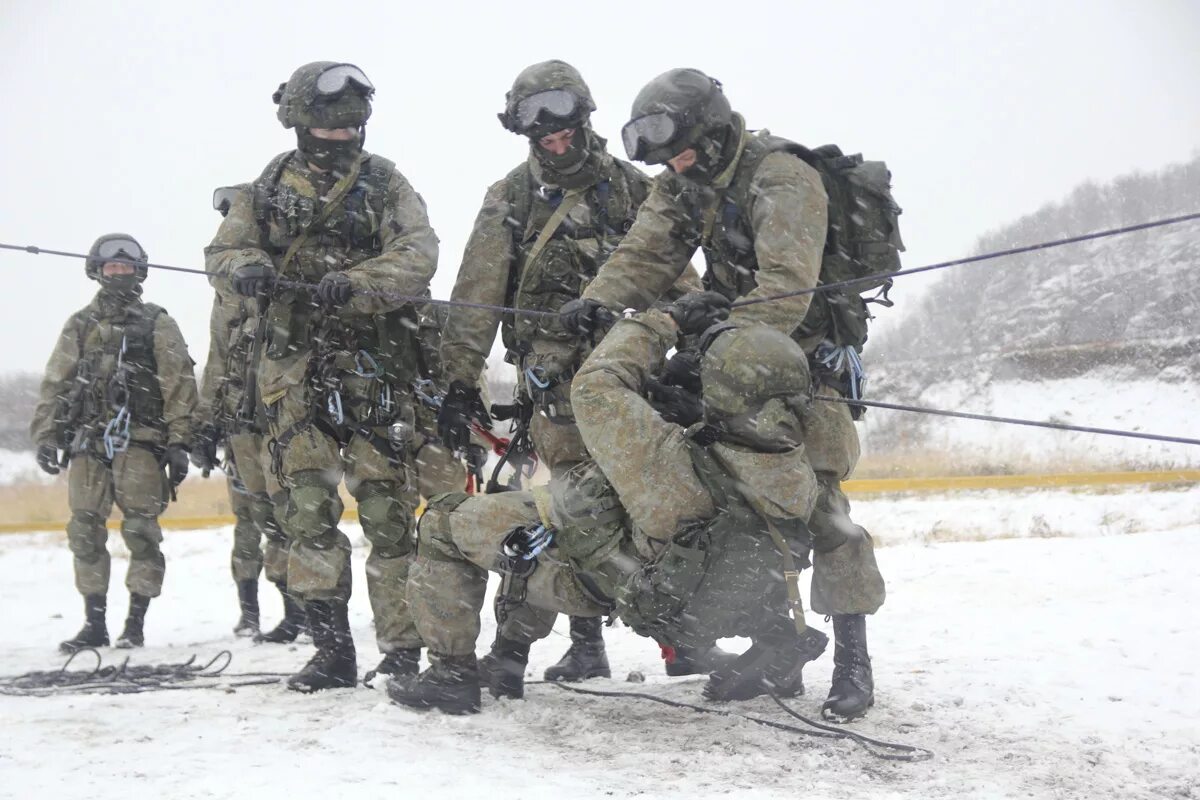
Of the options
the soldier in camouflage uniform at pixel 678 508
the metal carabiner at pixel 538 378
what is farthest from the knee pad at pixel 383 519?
the soldier in camouflage uniform at pixel 678 508

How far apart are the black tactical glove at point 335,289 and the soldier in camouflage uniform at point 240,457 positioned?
2079 mm

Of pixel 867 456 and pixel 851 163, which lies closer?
pixel 851 163

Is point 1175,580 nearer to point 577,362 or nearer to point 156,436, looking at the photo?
point 577,362

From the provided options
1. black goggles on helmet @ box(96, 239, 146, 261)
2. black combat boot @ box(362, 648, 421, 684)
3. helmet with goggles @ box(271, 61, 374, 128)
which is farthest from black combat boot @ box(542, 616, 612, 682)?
black goggles on helmet @ box(96, 239, 146, 261)

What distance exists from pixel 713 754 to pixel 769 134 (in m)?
2.24

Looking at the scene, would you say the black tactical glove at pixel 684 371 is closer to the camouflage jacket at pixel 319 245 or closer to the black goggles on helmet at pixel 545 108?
the camouflage jacket at pixel 319 245

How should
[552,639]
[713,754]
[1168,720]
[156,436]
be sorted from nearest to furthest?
1. [713,754]
2. [1168,720]
3. [552,639]
4. [156,436]

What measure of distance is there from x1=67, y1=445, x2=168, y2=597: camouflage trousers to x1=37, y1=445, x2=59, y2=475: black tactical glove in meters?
0.19

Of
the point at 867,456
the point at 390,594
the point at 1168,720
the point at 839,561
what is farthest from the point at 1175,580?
the point at 867,456

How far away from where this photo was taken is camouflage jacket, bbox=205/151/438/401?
17.0ft

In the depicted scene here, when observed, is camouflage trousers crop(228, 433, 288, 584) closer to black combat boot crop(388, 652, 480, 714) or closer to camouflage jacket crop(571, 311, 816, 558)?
black combat boot crop(388, 652, 480, 714)

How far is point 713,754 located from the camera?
12.1ft

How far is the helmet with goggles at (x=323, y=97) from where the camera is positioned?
5.20m

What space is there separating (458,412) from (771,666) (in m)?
1.91
